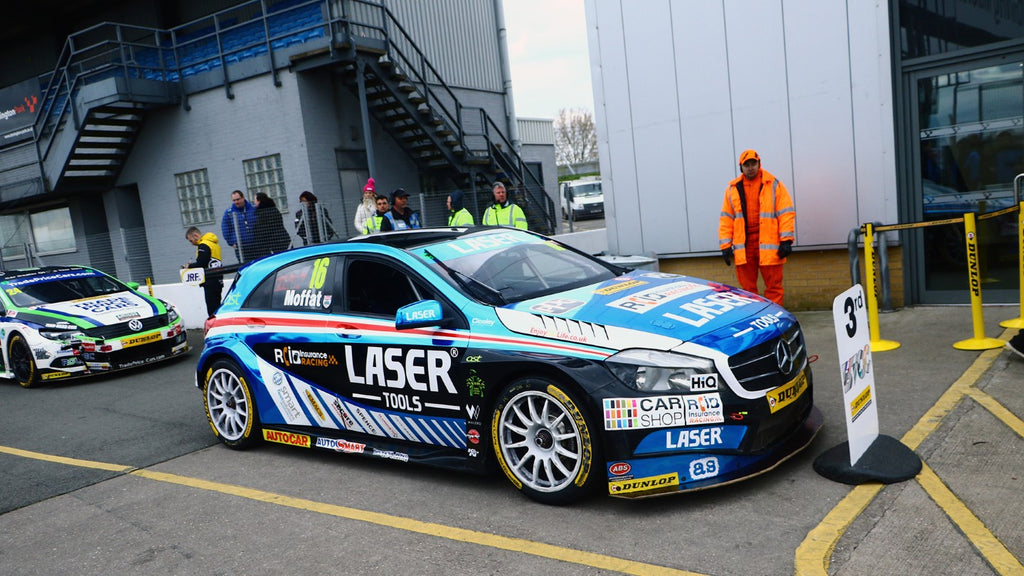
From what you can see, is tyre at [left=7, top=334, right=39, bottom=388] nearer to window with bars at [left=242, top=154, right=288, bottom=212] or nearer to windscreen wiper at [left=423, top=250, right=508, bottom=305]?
window with bars at [left=242, top=154, right=288, bottom=212]

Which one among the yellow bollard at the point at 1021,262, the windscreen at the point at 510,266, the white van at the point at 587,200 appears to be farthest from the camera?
the white van at the point at 587,200

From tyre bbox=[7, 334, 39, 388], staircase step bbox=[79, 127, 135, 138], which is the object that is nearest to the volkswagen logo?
tyre bbox=[7, 334, 39, 388]

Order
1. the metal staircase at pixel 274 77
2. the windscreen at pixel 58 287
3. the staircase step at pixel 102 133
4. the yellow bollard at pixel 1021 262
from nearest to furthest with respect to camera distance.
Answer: the yellow bollard at pixel 1021 262 → the windscreen at pixel 58 287 → the metal staircase at pixel 274 77 → the staircase step at pixel 102 133

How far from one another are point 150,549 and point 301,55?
12.3 metres

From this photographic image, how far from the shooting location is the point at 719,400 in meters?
3.80

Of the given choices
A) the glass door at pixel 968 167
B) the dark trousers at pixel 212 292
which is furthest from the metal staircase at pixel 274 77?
the glass door at pixel 968 167

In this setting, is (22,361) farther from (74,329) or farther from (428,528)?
(428,528)

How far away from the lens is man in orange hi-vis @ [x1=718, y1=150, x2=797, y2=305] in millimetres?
7215

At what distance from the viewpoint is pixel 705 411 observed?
3.79 meters

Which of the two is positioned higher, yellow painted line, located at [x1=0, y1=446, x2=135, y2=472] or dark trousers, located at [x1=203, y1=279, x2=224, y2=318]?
dark trousers, located at [x1=203, y1=279, x2=224, y2=318]

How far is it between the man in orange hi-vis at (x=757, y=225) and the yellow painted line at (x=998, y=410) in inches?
90.0

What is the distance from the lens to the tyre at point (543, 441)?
4.00m

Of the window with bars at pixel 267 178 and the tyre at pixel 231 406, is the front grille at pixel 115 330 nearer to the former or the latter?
the tyre at pixel 231 406

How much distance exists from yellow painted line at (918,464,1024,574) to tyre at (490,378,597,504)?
1.69 metres
